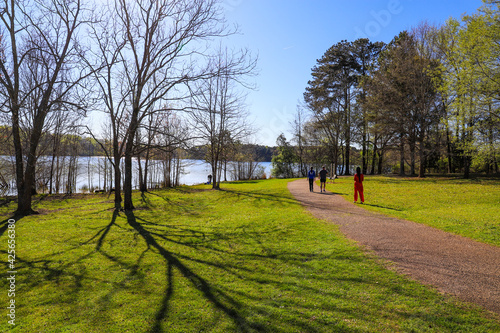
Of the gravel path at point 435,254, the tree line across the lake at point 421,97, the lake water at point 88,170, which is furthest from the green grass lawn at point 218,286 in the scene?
the tree line across the lake at point 421,97

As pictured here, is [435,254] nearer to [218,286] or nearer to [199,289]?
[218,286]

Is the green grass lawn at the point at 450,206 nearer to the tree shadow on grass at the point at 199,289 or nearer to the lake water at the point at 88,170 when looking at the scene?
the tree shadow on grass at the point at 199,289

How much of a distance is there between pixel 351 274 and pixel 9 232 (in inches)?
405

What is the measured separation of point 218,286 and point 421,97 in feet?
78.8

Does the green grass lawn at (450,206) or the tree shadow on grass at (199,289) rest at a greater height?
the green grass lawn at (450,206)

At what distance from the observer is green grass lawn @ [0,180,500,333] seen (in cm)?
367

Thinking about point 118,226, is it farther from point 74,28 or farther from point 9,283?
point 74,28

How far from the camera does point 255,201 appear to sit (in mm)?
15523

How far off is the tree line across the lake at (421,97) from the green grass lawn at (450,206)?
389cm

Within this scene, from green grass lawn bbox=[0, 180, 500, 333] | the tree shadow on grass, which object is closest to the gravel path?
green grass lawn bbox=[0, 180, 500, 333]

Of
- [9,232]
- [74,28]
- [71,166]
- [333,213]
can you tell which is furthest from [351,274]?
[71,166]

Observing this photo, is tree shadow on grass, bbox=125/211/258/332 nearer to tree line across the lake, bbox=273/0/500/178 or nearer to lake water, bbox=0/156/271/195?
lake water, bbox=0/156/271/195

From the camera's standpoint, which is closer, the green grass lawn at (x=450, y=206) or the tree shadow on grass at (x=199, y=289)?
the tree shadow on grass at (x=199, y=289)

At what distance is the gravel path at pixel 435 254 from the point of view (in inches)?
174
